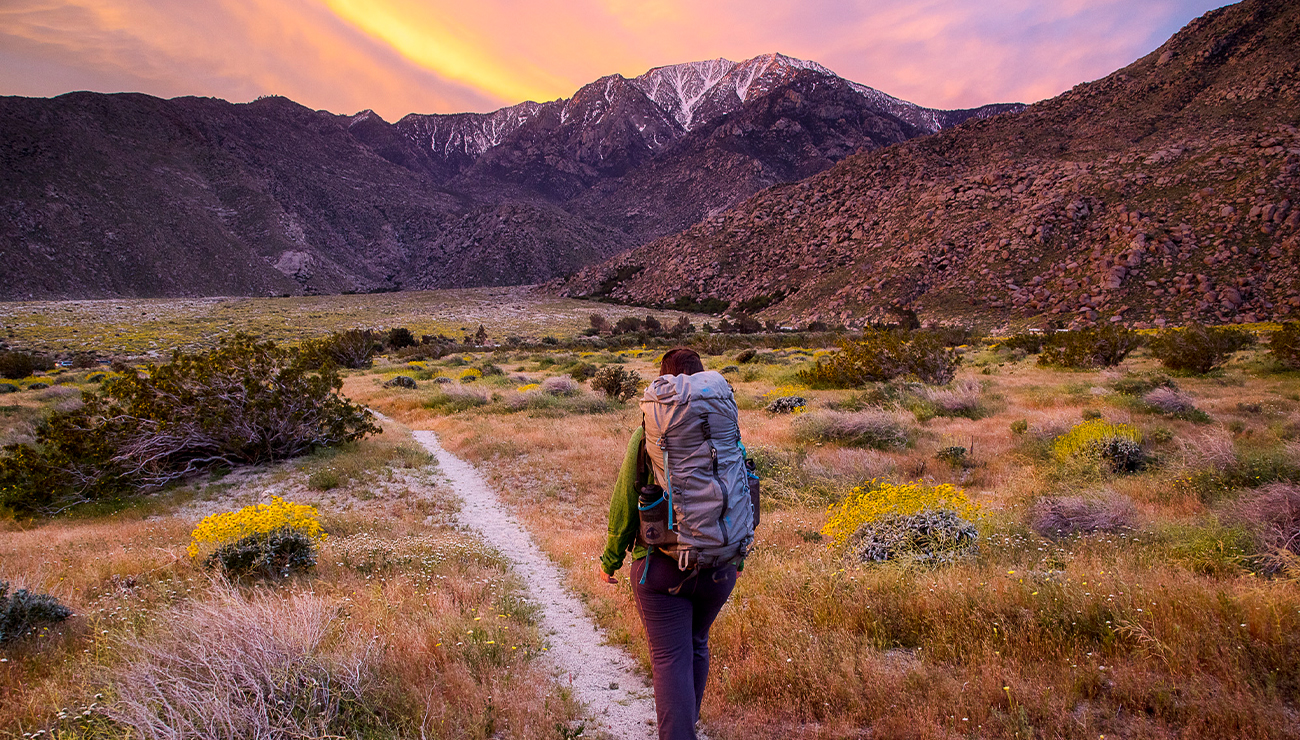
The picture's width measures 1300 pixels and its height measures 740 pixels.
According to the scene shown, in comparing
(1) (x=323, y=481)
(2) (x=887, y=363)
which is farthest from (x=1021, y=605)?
(2) (x=887, y=363)

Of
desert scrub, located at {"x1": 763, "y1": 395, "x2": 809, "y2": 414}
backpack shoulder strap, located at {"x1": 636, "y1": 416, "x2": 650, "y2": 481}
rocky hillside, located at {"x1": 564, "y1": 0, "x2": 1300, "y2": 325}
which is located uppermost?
rocky hillside, located at {"x1": 564, "y1": 0, "x2": 1300, "y2": 325}

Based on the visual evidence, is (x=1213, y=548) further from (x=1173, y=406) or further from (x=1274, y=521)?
(x=1173, y=406)

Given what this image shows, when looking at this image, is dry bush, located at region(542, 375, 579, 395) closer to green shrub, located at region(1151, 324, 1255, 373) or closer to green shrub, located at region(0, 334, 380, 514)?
green shrub, located at region(0, 334, 380, 514)

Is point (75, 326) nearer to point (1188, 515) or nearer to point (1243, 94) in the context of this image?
point (1188, 515)

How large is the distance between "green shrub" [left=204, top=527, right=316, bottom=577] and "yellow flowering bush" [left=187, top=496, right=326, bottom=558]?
5cm

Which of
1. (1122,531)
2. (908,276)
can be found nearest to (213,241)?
(908,276)

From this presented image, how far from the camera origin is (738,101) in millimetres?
188125

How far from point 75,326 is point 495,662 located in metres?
66.5

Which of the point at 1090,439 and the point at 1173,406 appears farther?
the point at 1173,406

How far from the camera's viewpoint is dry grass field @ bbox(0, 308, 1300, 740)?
10.3ft

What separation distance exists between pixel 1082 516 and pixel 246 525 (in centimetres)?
826

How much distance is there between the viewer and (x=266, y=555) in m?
5.37

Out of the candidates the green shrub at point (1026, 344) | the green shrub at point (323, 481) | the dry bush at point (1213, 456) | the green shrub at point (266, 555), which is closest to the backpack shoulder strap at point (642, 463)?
the green shrub at point (266, 555)

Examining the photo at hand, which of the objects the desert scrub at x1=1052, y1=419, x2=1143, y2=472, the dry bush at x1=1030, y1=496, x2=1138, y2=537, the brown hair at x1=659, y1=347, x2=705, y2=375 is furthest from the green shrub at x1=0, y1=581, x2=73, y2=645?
the desert scrub at x1=1052, y1=419, x2=1143, y2=472
